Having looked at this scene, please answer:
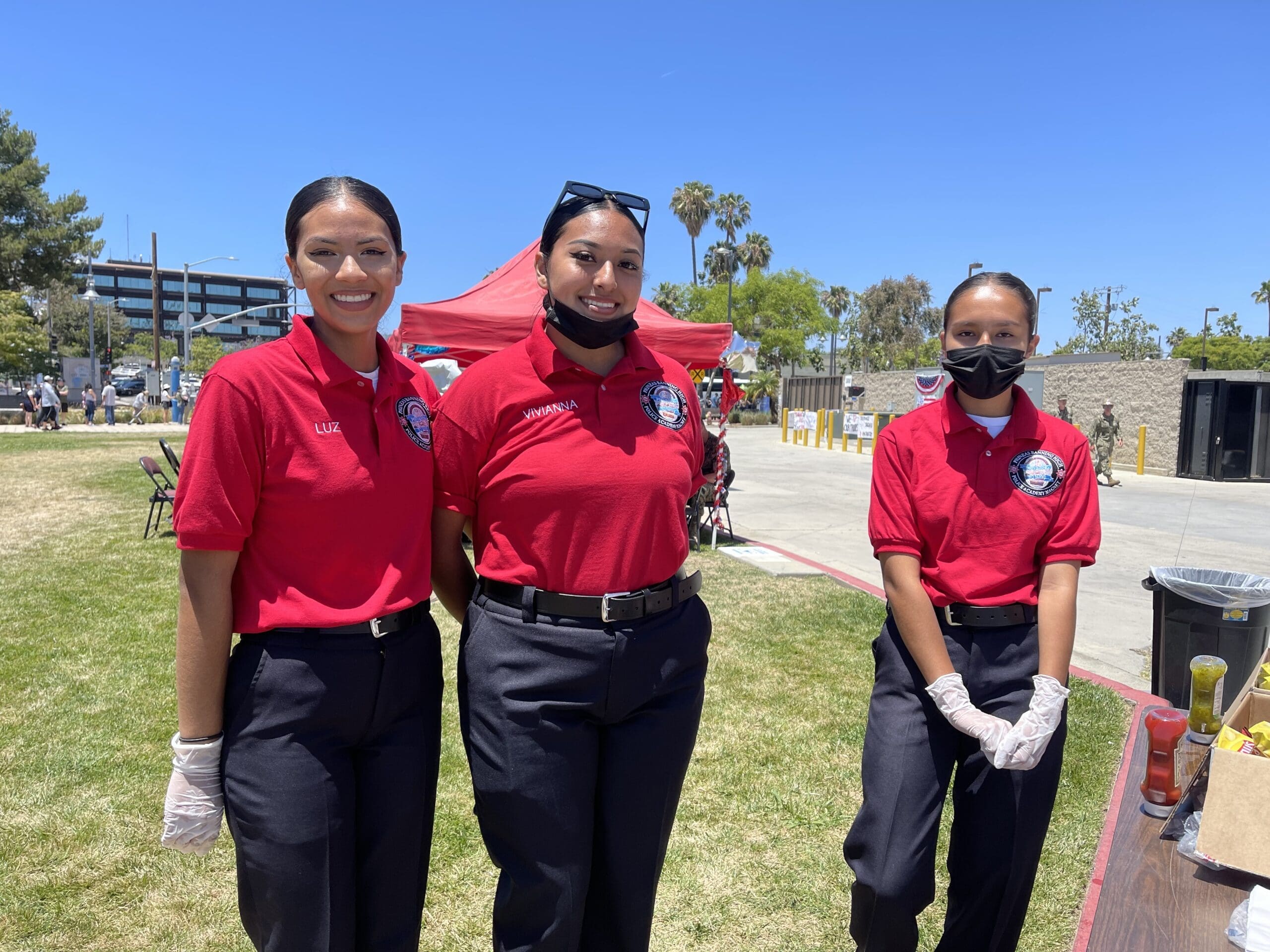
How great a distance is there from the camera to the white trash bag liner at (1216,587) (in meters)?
4.14

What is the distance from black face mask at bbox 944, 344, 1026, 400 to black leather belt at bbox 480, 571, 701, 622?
1013 mm

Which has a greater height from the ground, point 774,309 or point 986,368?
point 774,309

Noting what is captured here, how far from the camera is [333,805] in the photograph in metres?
1.83

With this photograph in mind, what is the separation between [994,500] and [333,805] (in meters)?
1.76

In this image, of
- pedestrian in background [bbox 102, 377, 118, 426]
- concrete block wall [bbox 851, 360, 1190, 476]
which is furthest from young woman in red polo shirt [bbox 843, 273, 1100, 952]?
pedestrian in background [bbox 102, 377, 118, 426]

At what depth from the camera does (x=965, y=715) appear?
2.12 m

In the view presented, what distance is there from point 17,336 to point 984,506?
3597 centimetres

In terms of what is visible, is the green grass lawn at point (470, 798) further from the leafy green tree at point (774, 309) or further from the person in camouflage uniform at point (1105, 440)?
the leafy green tree at point (774, 309)

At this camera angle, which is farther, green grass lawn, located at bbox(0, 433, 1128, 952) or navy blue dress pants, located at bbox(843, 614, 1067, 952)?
green grass lawn, located at bbox(0, 433, 1128, 952)

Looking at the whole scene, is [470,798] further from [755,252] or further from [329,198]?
[755,252]

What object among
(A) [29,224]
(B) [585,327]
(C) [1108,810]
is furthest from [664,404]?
(A) [29,224]

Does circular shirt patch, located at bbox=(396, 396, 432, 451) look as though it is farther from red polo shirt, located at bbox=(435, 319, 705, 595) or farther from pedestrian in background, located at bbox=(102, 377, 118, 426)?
pedestrian in background, located at bbox=(102, 377, 118, 426)

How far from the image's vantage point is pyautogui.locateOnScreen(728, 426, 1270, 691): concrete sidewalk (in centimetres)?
651

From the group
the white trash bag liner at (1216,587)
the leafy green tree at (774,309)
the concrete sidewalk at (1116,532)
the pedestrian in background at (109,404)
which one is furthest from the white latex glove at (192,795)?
the leafy green tree at (774,309)
